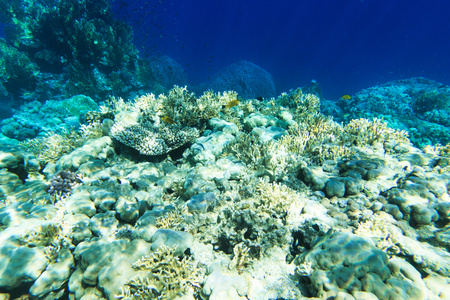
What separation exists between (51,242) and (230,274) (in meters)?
2.86

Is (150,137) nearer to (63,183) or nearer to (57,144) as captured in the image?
(63,183)

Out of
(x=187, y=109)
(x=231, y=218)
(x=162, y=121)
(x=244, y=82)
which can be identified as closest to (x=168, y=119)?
(x=162, y=121)

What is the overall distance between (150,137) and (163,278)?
3605mm

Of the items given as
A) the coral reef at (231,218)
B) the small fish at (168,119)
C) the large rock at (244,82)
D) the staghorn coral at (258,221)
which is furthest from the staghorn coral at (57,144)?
the large rock at (244,82)

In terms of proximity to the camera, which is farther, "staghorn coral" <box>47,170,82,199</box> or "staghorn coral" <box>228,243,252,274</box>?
"staghorn coral" <box>47,170,82,199</box>

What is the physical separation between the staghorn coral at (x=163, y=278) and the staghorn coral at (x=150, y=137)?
9.84 feet

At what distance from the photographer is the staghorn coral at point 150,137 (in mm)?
4996

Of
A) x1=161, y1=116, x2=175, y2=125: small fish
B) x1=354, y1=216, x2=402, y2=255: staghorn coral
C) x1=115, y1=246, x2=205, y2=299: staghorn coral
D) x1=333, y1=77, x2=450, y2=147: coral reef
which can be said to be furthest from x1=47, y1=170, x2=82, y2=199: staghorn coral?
x1=333, y1=77, x2=450, y2=147: coral reef

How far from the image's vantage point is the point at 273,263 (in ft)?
8.57

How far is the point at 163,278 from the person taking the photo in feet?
7.73

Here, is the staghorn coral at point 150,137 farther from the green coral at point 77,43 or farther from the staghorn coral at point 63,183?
the green coral at point 77,43

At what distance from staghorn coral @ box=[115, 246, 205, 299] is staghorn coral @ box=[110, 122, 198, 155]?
A: 2999mm

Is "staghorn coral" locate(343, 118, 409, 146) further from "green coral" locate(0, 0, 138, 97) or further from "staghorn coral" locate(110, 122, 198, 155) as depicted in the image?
"green coral" locate(0, 0, 138, 97)

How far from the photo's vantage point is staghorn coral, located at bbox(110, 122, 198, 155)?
5.00 meters
